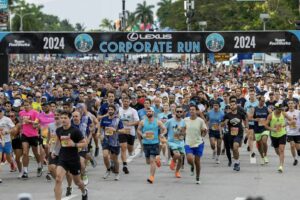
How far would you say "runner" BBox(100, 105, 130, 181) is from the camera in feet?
52.4

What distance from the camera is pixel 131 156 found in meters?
20.4

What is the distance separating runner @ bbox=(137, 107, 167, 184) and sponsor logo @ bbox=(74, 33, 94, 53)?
14.8m

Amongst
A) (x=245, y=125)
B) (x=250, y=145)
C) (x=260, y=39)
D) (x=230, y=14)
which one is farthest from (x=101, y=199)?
(x=230, y=14)

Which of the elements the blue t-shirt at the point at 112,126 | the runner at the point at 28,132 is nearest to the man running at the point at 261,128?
the blue t-shirt at the point at 112,126

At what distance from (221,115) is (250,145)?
46.9 inches

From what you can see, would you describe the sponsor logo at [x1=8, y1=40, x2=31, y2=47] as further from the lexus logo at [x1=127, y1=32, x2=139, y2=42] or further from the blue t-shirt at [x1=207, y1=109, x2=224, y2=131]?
the blue t-shirt at [x1=207, y1=109, x2=224, y2=131]

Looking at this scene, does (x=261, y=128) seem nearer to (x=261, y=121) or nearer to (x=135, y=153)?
(x=261, y=121)

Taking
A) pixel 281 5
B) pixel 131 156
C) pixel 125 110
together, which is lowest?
pixel 131 156

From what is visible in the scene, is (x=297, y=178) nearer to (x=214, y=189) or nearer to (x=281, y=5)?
(x=214, y=189)

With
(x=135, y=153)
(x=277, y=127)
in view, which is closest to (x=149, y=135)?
(x=277, y=127)

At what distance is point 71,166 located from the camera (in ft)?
40.8

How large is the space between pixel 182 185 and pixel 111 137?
1.82 metres

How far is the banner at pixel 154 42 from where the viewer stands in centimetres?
3009

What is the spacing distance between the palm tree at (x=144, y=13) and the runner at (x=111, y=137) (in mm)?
172199
